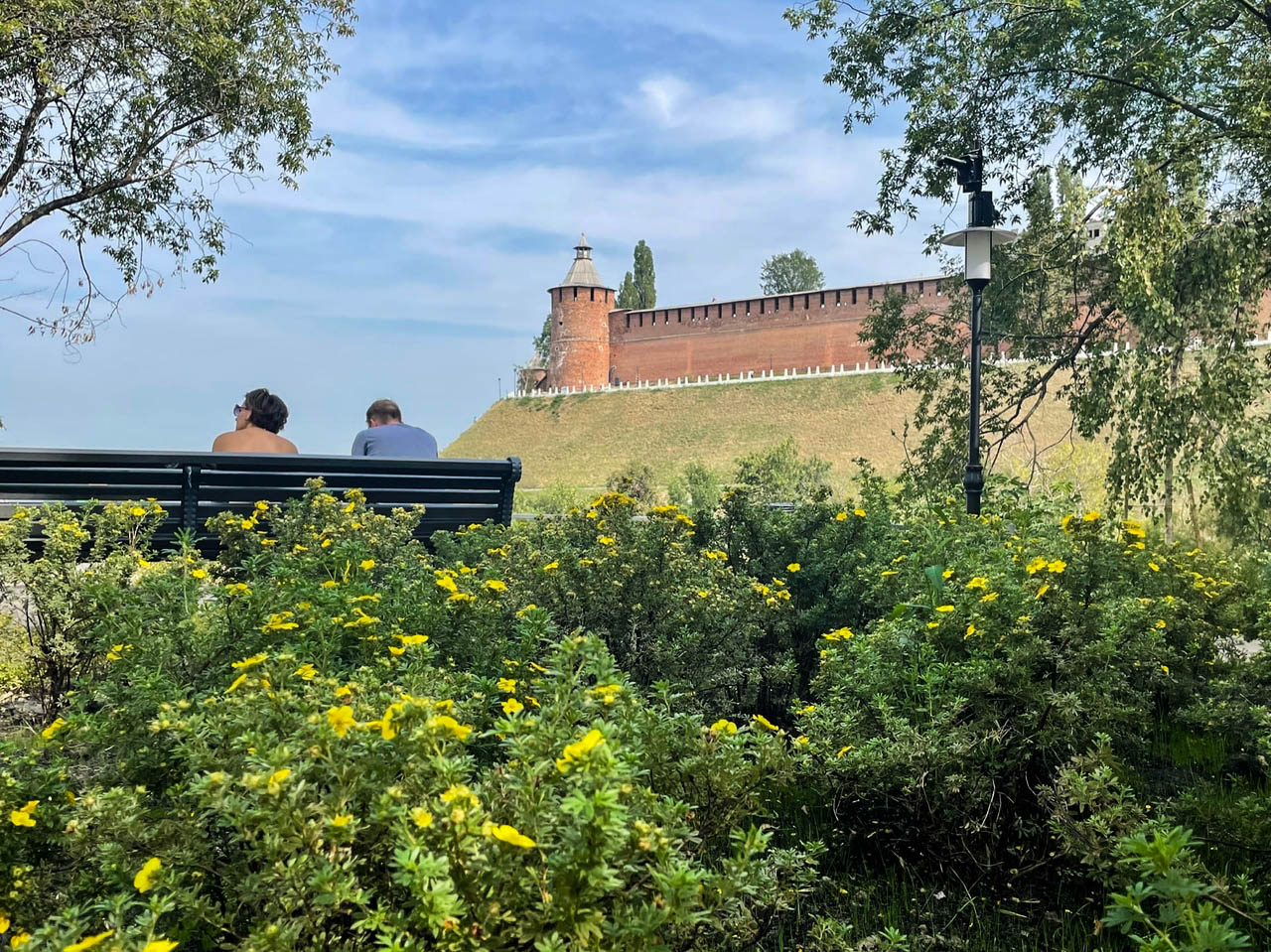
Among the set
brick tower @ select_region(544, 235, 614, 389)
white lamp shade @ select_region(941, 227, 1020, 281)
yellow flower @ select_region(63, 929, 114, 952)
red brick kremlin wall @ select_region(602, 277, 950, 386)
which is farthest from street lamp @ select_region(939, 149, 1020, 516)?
brick tower @ select_region(544, 235, 614, 389)

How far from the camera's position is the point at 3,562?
11.5 ft

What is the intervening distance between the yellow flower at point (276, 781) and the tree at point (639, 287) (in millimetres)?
53629

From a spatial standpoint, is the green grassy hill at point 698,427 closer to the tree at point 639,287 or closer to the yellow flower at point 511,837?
the tree at point 639,287

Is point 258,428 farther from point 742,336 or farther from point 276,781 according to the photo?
point 742,336

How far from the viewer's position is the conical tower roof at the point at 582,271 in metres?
52.6

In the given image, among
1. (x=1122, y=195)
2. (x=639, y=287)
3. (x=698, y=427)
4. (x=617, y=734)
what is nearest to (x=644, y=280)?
(x=639, y=287)

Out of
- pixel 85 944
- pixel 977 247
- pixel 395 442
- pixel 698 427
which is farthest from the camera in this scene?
pixel 698 427

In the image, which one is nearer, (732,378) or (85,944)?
(85,944)

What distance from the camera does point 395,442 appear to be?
5906 mm

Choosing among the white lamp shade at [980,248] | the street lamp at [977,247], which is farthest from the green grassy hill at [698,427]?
the white lamp shade at [980,248]

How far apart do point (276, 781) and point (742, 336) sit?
5048cm

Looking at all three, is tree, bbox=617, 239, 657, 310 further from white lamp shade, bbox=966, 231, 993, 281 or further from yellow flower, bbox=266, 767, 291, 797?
yellow flower, bbox=266, 767, 291, 797

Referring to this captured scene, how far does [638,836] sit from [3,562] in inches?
117

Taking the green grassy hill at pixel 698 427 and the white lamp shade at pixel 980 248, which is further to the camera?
the green grassy hill at pixel 698 427
